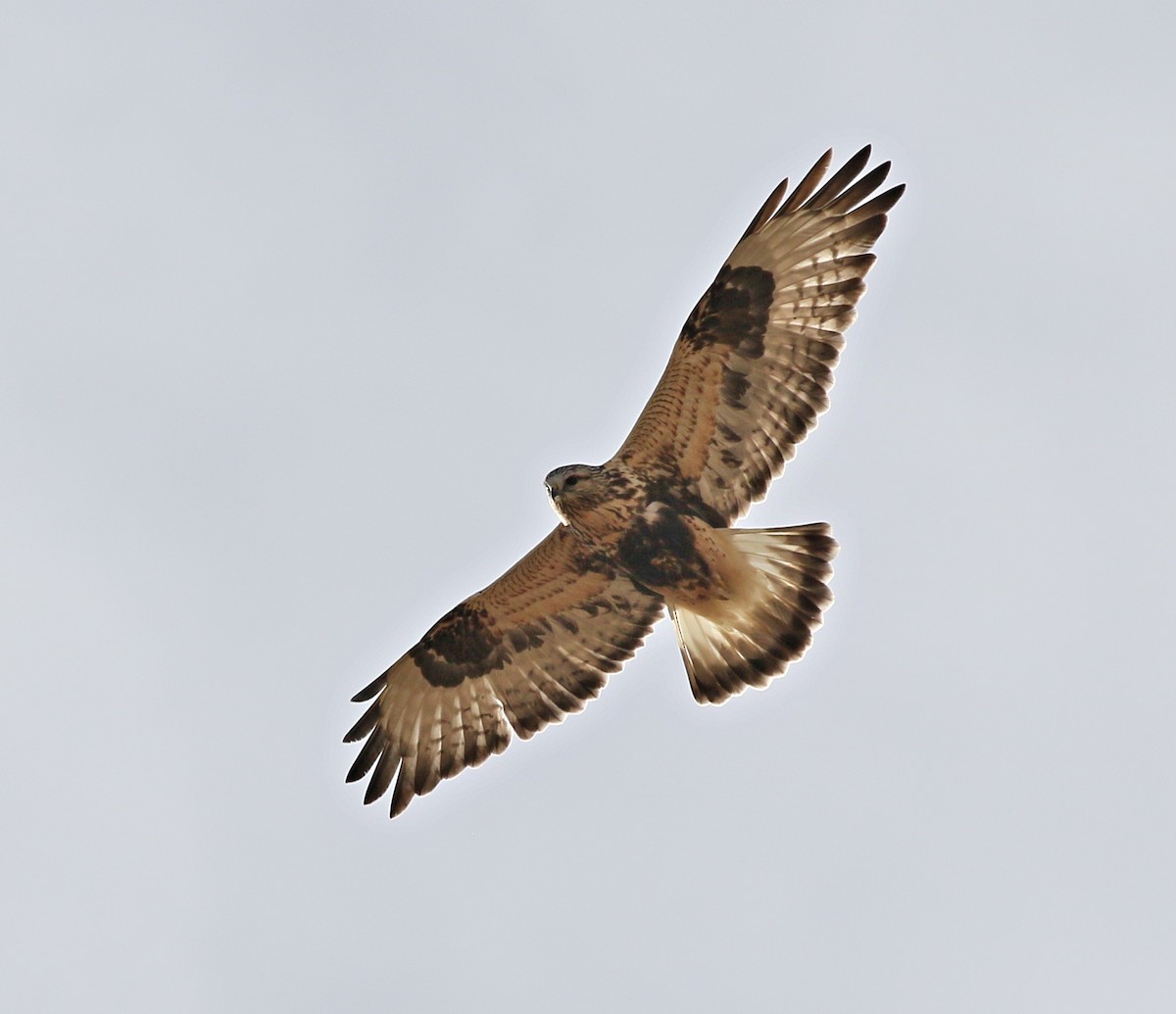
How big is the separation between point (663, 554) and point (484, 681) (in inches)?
81.1

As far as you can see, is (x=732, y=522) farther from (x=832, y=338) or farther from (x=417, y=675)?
(x=417, y=675)

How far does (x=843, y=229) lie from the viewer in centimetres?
1335

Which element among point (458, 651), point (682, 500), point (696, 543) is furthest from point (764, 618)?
point (458, 651)

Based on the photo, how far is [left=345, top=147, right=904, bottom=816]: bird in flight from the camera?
44.0ft

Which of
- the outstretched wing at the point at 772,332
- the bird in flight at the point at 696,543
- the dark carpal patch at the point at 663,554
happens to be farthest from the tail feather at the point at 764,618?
the outstretched wing at the point at 772,332

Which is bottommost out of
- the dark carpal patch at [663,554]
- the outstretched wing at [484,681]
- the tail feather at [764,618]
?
the tail feather at [764,618]

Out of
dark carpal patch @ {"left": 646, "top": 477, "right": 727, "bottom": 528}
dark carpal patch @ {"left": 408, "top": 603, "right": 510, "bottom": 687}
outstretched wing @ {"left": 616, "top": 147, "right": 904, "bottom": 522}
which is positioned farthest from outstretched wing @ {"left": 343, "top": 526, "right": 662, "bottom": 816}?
outstretched wing @ {"left": 616, "top": 147, "right": 904, "bottom": 522}

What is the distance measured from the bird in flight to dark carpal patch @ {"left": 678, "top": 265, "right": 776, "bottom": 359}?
0.03ft

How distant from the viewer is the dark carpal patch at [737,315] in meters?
13.4

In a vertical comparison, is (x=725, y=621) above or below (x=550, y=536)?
below

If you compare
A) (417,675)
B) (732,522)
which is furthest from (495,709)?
(732,522)

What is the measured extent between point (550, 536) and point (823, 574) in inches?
83.4

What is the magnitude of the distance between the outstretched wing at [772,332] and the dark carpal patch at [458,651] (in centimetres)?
202

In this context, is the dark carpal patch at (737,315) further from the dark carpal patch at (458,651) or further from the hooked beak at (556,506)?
the dark carpal patch at (458,651)
